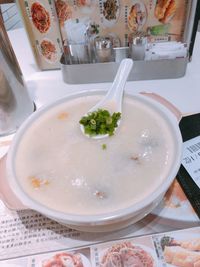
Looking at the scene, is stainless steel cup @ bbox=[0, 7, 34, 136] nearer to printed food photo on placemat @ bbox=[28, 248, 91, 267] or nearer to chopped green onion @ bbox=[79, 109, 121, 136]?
chopped green onion @ bbox=[79, 109, 121, 136]

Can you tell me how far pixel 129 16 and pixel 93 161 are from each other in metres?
0.77

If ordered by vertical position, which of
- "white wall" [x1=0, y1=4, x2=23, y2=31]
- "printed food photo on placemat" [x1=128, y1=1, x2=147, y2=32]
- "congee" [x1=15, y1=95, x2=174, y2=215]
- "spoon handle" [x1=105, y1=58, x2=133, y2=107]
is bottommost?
"white wall" [x1=0, y1=4, x2=23, y2=31]

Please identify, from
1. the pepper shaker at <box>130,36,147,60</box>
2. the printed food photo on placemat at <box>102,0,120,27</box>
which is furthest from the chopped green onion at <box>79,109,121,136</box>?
the printed food photo on placemat at <box>102,0,120,27</box>

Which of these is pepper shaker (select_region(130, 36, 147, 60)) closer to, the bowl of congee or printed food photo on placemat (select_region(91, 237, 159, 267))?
the bowl of congee

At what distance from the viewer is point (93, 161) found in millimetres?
675

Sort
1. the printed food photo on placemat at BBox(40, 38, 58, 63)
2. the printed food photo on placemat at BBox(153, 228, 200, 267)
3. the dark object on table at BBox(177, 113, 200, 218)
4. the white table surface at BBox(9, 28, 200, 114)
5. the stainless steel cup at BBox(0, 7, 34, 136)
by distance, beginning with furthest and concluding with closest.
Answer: the printed food photo on placemat at BBox(40, 38, 58, 63), the white table surface at BBox(9, 28, 200, 114), the stainless steel cup at BBox(0, 7, 34, 136), the dark object on table at BBox(177, 113, 200, 218), the printed food photo on placemat at BBox(153, 228, 200, 267)

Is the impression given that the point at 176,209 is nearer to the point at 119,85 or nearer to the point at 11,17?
the point at 119,85

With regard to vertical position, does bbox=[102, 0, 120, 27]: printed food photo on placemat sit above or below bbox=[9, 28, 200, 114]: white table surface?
above

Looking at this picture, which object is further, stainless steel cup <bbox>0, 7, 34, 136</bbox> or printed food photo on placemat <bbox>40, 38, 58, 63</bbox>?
printed food photo on placemat <bbox>40, 38, 58, 63</bbox>


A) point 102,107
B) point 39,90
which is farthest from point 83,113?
point 39,90

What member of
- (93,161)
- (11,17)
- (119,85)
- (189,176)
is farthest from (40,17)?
(11,17)

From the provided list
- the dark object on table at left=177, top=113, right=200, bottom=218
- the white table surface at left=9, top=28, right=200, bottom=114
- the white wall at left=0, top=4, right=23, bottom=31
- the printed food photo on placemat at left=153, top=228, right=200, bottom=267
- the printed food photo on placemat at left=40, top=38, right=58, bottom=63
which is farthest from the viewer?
the white wall at left=0, top=4, right=23, bottom=31

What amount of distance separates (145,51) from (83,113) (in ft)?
1.50

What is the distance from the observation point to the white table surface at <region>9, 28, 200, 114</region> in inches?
40.4
